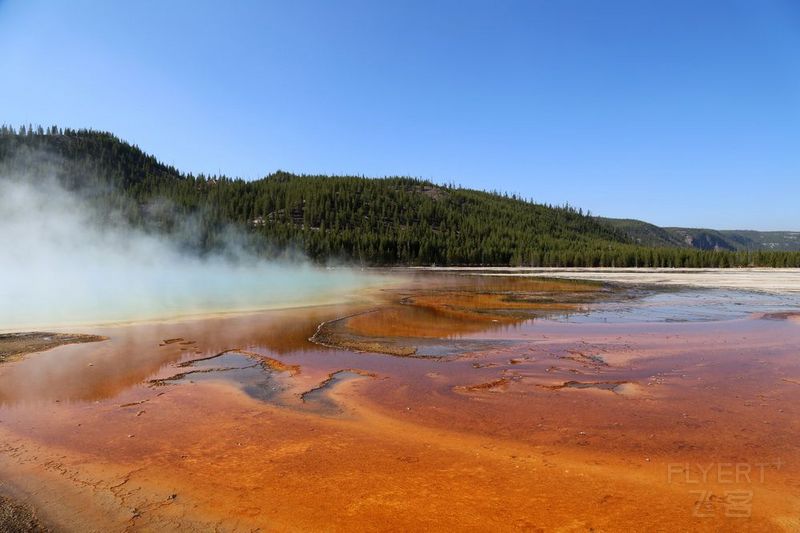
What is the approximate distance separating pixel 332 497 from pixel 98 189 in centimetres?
16335

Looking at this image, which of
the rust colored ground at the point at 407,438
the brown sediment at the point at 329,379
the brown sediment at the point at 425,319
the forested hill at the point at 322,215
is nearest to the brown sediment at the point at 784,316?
the rust colored ground at the point at 407,438

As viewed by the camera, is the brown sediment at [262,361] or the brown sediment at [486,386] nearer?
the brown sediment at [486,386]

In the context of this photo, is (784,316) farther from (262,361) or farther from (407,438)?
(262,361)

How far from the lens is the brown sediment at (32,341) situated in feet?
46.5

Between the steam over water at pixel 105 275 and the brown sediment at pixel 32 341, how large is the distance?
2451 millimetres

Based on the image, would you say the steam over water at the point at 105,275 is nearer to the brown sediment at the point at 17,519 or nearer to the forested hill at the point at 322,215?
the forested hill at the point at 322,215

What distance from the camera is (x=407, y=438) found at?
8156mm

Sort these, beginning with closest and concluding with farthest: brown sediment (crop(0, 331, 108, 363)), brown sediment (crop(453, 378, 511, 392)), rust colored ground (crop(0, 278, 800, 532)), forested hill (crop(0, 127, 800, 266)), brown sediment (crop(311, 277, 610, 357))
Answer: rust colored ground (crop(0, 278, 800, 532)) < brown sediment (crop(453, 378, 511, 392)) < brown sediment (crop(0, 331, 108, 363)) < brown sediment (crop(311, 277, 610, 357)) < forested hill (crop(0, 127, 800, 266))

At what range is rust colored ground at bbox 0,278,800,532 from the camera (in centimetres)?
579

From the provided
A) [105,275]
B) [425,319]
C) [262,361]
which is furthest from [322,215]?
[262,361]

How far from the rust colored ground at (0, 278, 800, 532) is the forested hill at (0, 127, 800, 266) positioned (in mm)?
93861

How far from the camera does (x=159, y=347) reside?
51.3ft

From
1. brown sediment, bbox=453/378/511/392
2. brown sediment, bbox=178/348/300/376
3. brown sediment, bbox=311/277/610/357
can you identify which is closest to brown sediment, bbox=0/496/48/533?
brown sediment, bbox=178/348/300/376

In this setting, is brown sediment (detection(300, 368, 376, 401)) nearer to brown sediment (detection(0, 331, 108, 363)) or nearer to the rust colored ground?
the rust colored ground
